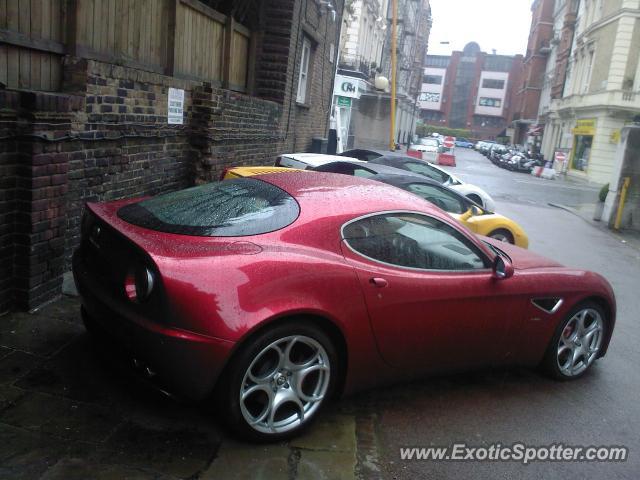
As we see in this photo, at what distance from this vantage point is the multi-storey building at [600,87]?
33594 millimetres

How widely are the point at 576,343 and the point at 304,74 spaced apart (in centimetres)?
1036

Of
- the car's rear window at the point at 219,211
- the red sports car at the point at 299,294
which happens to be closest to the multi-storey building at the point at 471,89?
the red sports car at the point at 299,294

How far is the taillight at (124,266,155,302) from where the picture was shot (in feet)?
9.33

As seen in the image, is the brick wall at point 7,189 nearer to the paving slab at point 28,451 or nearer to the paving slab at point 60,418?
the paving slab at point 60,418

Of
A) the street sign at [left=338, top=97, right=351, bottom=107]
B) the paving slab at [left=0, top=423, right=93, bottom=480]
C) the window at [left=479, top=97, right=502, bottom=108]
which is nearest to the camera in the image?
the paving slab at [left=0, top=423, right=93, bottom=480]

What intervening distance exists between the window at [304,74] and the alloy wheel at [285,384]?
1036 cm

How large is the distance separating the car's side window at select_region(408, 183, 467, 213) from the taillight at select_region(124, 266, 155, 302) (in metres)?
5.35

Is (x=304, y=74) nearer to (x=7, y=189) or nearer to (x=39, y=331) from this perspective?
(x=7, y=189)

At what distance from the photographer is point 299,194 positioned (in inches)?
144

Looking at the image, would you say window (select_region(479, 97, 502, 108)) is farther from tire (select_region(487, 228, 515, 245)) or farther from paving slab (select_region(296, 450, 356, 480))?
paving slab (select_region(296, 450, 356, 480))

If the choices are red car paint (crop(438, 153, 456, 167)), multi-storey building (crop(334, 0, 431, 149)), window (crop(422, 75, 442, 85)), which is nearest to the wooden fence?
multi-storey building (crop(334, 0, 431, 149))

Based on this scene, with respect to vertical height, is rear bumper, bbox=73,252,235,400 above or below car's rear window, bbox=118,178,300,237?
below

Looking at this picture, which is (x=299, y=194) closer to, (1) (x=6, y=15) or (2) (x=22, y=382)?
(2) (x=22, y=382)

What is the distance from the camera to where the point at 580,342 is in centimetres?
454
